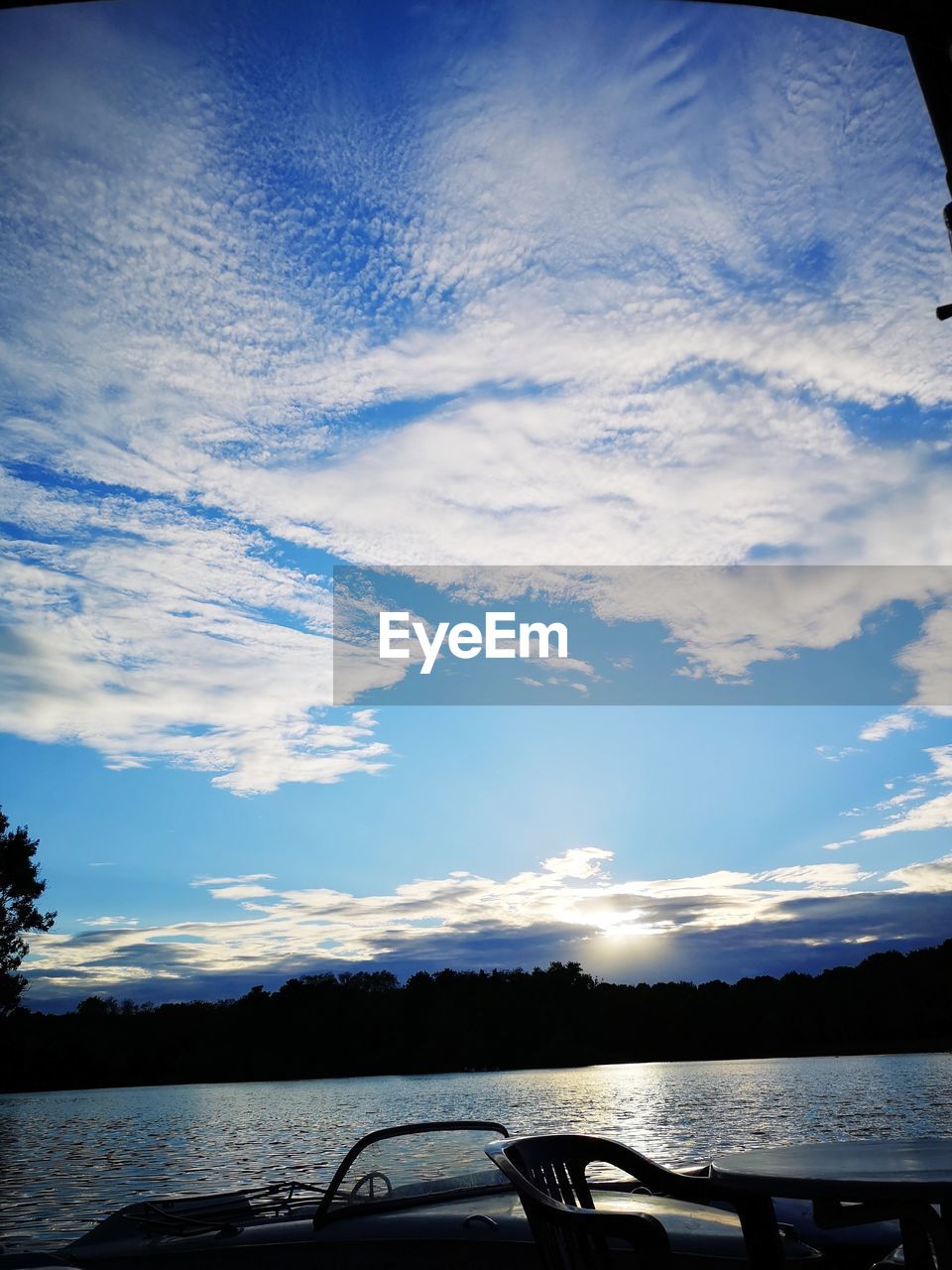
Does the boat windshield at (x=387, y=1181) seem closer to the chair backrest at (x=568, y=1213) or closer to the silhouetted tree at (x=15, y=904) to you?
the chair backrest at (x=568, y=1213)

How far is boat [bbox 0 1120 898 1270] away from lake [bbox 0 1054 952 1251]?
6.95 meters

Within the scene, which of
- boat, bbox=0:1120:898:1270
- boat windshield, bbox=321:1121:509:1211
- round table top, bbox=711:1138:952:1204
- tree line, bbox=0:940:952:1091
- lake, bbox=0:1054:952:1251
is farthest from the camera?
tree line, bbox=0:940:952:1091

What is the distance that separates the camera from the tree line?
7188cm

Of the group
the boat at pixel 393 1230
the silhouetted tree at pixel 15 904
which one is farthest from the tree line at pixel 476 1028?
the boat at pixel 393 1230

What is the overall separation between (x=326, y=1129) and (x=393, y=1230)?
43.2 metres

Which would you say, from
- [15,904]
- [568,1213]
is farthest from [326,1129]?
[568,1213]

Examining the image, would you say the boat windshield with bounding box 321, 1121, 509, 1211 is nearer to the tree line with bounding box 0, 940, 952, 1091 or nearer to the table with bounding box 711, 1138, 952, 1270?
the table with bounding box 711, 1138, 952, 1270

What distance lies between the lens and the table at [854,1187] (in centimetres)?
208

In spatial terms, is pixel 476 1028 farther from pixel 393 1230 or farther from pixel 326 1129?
pixel 393 1230

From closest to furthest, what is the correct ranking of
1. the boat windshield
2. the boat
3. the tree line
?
the boat < the boat windshield < the tree line

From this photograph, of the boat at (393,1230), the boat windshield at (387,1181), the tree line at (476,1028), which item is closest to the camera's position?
the boat at (393,1230)

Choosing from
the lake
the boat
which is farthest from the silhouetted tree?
the boat

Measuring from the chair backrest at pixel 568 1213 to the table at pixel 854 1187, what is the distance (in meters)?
0.30

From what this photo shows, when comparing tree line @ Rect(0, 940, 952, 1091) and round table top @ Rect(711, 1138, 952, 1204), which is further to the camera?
tree line @ Rect(0, 940, 952, 1091)
